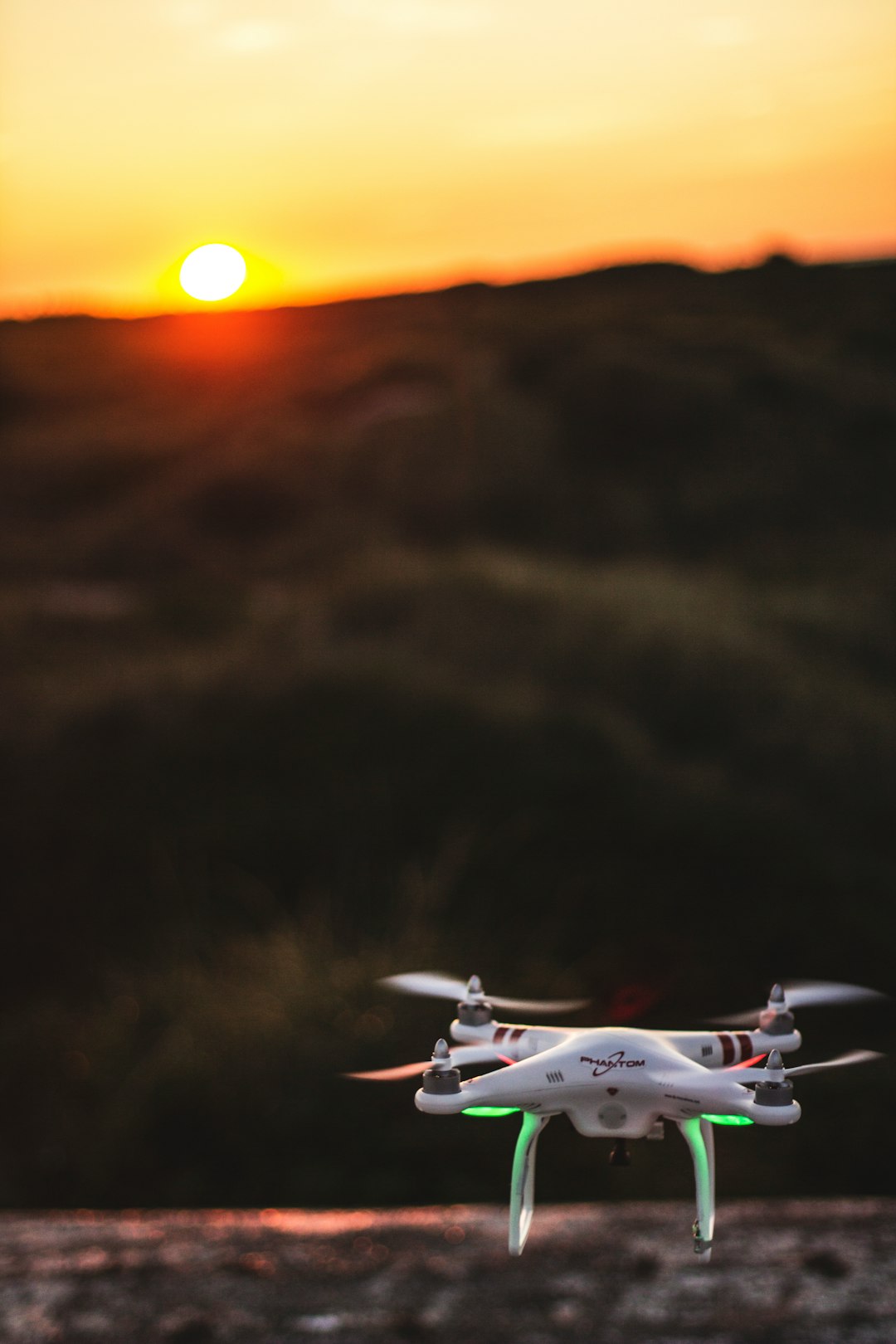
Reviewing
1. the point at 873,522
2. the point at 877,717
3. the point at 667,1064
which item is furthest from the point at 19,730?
the point at 873,522

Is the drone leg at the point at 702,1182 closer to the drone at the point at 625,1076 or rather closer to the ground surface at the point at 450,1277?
the drone at the point at 625,1076

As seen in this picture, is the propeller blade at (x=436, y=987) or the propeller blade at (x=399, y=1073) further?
the propeller blade at (x=436, y=987)

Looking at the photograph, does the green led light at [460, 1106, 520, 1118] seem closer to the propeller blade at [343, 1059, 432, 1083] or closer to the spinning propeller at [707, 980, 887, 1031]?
the propeller blade at [343, 1059, 432, 1083]

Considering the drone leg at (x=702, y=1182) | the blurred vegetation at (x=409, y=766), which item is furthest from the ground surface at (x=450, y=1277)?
the drone leg at (x=702, y=1182)

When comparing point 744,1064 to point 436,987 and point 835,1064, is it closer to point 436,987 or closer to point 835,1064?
point 835,1064

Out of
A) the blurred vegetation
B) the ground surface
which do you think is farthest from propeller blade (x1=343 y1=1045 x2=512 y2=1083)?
the ground surface

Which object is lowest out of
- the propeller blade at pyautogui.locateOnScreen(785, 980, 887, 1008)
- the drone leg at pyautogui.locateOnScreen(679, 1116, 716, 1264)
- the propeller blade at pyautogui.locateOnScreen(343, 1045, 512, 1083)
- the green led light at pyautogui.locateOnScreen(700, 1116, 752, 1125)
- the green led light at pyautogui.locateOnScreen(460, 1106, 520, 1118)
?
the drone leg at pyautogui.locateOnScreen(679, 1116, 716, 1264)
